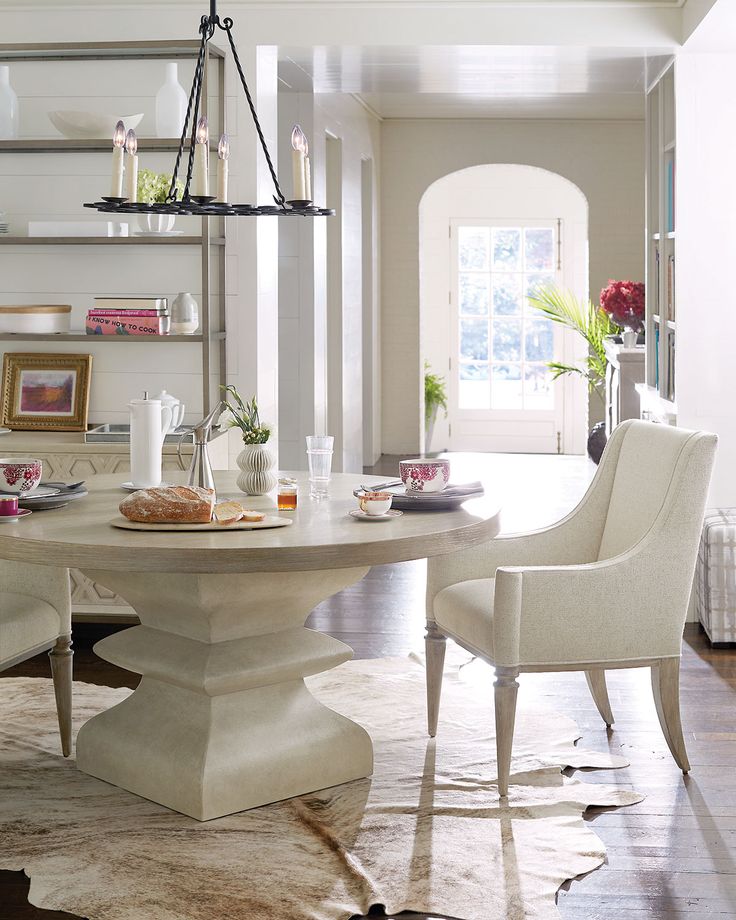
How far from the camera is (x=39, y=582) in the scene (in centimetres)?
316

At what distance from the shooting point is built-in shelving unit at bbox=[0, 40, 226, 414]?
441cm

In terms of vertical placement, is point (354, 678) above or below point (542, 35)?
below

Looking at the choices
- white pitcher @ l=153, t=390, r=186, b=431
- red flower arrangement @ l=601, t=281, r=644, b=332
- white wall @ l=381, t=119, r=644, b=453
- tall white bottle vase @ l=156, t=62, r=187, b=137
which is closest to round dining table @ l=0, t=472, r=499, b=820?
white pitcher @ l=153, t=390, r=186, b=431

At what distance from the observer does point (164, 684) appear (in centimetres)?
292

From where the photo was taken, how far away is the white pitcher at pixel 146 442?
300 cm

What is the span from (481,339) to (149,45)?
651 centimetres

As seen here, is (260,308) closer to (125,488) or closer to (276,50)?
(276,50)

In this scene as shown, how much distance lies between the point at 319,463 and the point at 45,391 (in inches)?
84.0

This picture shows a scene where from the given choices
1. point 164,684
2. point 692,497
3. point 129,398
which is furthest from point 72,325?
point 692,497

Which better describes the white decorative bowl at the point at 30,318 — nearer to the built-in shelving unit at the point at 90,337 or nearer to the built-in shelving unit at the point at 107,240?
the built-in shelving unit at the point at 90,337

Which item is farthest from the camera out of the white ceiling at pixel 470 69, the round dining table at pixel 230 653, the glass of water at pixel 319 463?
the white ceiling at pixel 470 69

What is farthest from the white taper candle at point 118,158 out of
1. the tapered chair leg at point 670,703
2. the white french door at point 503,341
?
the white french door at point 503,341

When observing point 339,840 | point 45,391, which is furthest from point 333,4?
point 339,840

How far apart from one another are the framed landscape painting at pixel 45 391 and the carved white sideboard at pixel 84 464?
0.86 feet
